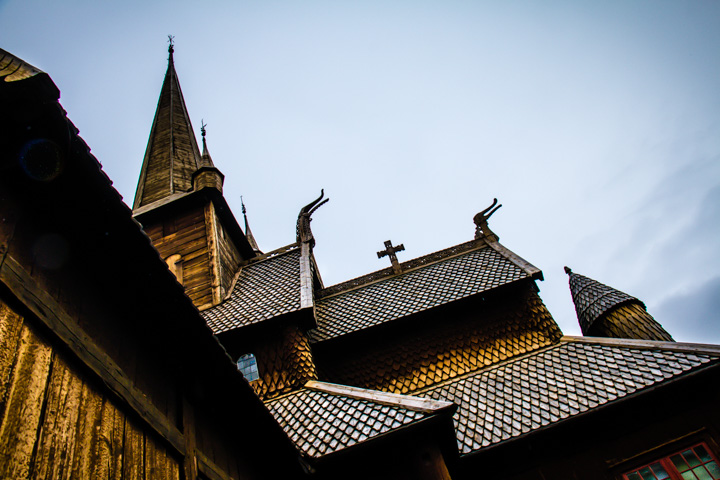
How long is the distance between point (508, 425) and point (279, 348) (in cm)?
475

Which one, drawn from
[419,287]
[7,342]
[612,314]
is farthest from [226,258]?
[7,342]

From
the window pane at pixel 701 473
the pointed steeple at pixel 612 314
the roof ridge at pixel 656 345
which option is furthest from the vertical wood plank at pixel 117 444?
the pointed steeple at pixel 612 314

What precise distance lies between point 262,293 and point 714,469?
377 inches

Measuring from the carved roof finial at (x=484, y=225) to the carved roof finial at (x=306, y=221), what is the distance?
16.6ft

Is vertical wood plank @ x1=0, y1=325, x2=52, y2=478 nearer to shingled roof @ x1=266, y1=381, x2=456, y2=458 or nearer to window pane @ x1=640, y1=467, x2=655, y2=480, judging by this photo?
shingled roof @ x1=266, y1=381, x2=456, y2=458

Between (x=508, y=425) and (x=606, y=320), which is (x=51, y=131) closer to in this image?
(x=508, y=425)

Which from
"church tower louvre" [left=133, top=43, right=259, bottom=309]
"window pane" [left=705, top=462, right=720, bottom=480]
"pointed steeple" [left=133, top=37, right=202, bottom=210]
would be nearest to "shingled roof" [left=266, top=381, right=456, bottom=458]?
"window pane" [left=705, top=462, right=720, bottom=480]

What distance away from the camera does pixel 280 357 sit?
9055 millimetres

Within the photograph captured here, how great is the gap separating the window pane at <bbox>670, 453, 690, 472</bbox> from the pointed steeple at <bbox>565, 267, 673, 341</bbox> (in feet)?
11.9

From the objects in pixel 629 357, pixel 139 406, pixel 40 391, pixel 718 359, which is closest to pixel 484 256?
pixel 629 357

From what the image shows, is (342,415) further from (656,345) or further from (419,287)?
(656,345)

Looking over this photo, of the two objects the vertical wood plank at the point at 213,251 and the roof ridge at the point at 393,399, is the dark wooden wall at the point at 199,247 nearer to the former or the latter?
the vertical wood plank at the point at 213,251

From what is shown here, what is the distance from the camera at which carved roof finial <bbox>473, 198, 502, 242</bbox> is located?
13211mm

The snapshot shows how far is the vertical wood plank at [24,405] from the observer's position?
7.33ft
